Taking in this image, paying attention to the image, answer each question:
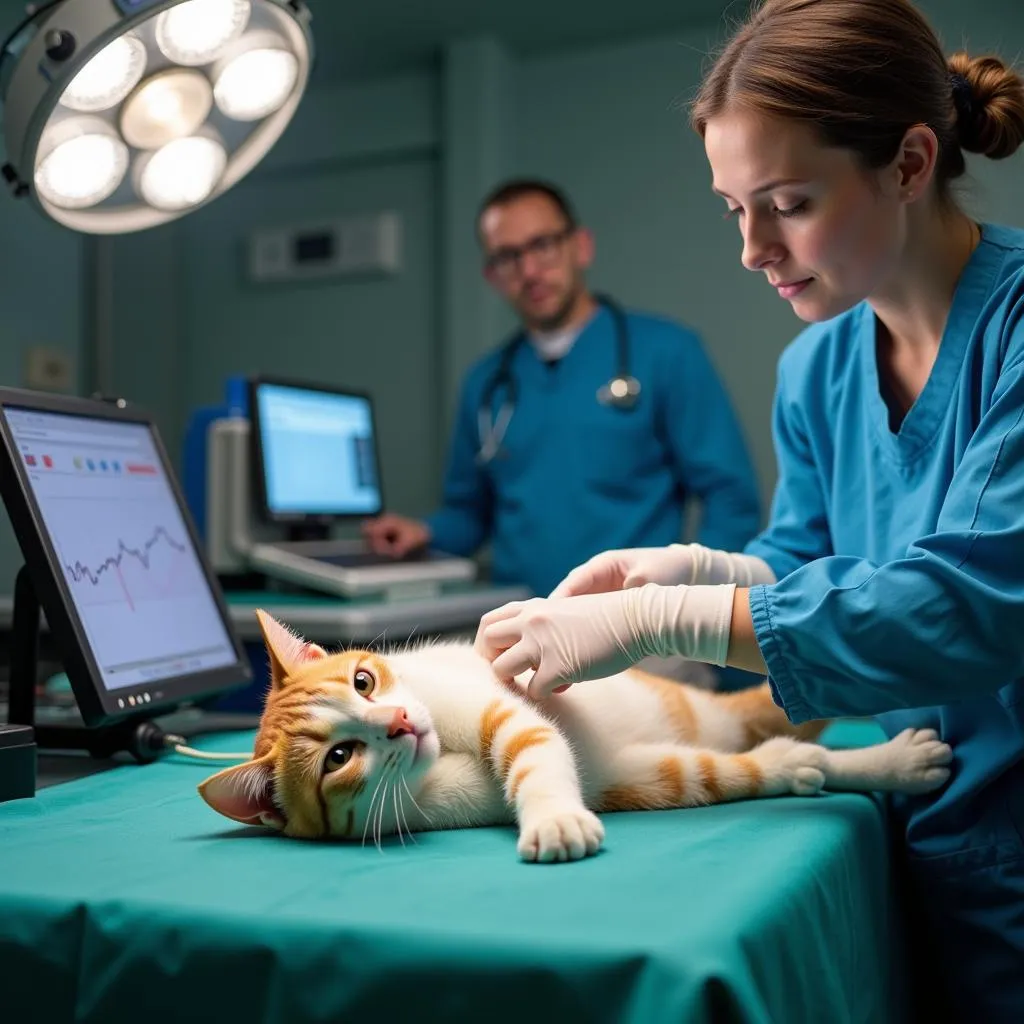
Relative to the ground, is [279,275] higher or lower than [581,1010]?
higher

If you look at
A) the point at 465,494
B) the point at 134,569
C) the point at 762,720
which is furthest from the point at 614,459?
the point at 134,569

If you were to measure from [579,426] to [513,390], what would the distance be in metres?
0.23

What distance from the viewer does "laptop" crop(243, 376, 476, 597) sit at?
222 cm

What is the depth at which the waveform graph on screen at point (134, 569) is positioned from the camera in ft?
3.47

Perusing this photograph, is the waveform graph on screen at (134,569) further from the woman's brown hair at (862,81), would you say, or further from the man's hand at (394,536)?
the man's hand at (394,536)

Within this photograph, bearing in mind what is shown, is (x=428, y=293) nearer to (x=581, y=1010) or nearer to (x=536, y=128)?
(x=536, y=128)

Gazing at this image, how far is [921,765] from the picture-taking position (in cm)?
97

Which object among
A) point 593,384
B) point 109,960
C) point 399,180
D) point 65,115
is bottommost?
point 109,960

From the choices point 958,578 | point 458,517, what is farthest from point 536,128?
point 958,578

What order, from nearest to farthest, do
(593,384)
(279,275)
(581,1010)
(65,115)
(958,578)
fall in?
(581,1010) < (958,578) < (65,115) < (593,384) < (279,275)

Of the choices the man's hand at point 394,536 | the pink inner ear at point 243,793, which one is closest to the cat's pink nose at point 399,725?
the pink inner ear at point 243,793

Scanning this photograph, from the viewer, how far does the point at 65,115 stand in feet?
3.60

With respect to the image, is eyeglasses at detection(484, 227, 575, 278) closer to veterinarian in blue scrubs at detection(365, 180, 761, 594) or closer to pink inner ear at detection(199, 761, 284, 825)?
veterinarian in blue scrubs at detection(365, 180, 761, 594)

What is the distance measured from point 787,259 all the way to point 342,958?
0.74m
